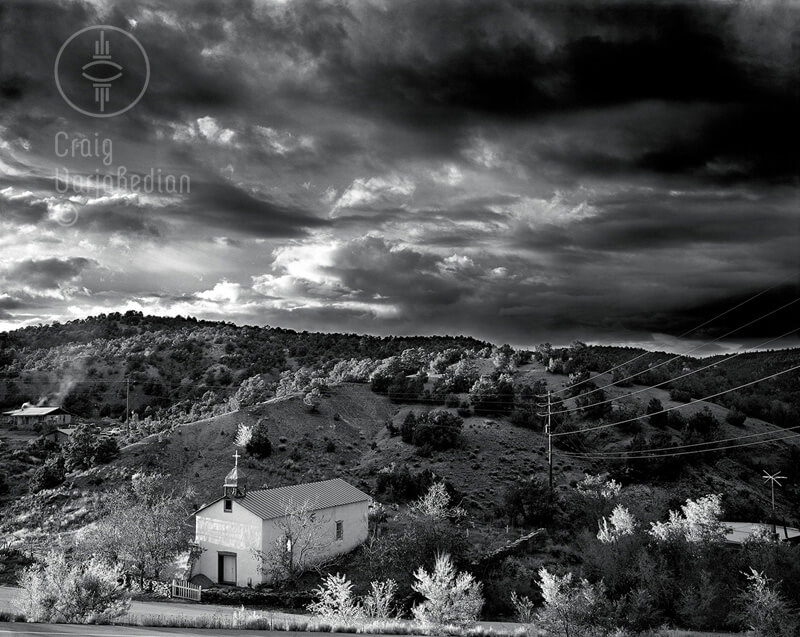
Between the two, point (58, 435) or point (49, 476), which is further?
point (58, 435)

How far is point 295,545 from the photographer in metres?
35.9

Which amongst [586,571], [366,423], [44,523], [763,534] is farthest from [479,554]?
[366,423]

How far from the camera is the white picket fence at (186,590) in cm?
3181

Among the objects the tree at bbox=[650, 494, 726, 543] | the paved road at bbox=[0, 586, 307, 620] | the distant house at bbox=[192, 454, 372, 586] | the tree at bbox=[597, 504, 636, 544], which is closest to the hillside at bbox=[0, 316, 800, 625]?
the tree at bbox=[597, 504, 636, 544]

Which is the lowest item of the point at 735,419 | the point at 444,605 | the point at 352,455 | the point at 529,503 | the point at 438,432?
the point at 444,605

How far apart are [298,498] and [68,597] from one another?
1977 centimetres

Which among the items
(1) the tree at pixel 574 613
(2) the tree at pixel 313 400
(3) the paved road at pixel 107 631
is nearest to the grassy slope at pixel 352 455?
(2) the tree at pixel 313 400

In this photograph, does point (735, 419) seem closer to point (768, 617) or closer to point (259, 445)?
point (259, 445)

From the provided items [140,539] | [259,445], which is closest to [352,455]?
[259,445]

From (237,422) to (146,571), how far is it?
92.9 ft

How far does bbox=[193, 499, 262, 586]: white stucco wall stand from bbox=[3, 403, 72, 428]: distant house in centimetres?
5326

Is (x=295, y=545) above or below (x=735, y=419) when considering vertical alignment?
below

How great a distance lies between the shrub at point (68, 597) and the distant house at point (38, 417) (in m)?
67.7

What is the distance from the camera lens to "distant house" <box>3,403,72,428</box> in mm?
82931
